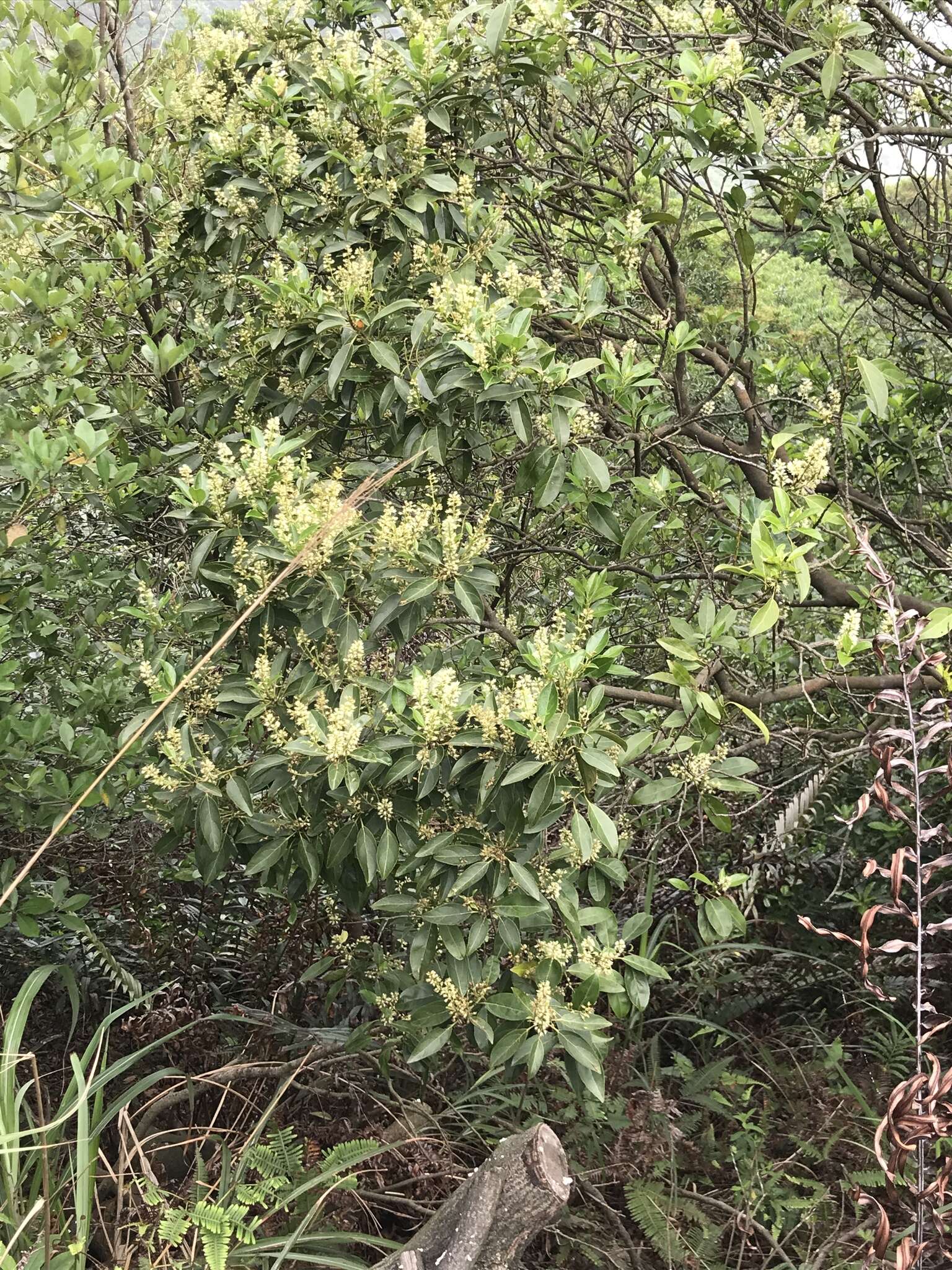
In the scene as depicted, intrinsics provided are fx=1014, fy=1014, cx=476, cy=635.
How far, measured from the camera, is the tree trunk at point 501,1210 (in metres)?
1.81

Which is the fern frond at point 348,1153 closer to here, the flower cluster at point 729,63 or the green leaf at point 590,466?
the green leaf at point 590,466

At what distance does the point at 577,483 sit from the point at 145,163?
1644 millimetres

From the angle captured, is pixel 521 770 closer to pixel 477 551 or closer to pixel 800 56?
A: pixel 477 551

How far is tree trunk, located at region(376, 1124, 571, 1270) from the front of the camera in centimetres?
181

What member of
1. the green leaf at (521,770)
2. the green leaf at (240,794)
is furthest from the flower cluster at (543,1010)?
the green leaf at (240,794)

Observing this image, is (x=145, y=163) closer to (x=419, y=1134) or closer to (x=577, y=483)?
(x=577, y=483)

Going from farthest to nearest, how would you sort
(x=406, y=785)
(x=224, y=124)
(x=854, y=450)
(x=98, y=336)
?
(x=854, y=450), (x=98, y=336), (x=224, y=124), (x=406, y=785)

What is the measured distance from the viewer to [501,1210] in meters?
1.83

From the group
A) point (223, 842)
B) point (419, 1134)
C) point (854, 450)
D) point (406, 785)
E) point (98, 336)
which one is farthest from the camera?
point (854, 450)

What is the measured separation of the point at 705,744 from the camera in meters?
2.24

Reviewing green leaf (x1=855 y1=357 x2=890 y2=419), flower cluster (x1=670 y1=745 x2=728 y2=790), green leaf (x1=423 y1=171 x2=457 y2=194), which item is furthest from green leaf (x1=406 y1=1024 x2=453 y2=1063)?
green leaf (x1=423 y1=171 x2=457 y2=194)

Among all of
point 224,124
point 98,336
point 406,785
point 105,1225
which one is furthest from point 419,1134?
point 224,124

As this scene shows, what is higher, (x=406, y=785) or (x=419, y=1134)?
(x=406, y=785)

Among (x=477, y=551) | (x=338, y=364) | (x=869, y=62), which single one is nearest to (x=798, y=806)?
(x=477, y=551)
